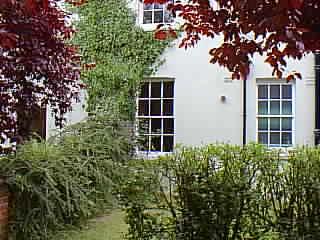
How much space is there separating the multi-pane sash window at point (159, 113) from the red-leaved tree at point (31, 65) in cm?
469

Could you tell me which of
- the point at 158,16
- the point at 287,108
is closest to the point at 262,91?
the point at 287,108

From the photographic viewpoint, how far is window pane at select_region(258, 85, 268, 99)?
1135cm

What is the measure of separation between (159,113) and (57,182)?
18.3 ft

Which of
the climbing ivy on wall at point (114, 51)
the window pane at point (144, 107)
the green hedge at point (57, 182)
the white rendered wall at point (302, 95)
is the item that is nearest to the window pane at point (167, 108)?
the window pane at point (144, 107)

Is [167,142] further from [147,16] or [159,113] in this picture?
[147,16]

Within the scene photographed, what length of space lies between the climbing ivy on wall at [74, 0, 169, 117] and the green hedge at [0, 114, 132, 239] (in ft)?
8.53

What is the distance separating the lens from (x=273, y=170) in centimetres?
468

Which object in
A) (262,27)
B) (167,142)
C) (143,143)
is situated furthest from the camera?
(167,142)

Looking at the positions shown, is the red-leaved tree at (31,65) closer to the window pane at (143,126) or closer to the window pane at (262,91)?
the window pane at (143,126)

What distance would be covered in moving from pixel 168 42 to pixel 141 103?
166 cm

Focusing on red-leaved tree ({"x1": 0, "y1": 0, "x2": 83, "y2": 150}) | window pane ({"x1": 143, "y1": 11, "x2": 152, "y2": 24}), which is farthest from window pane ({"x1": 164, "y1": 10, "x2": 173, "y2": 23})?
red-leaved tree ({"x1": 0, "y1": 0, "x2": 83, "y2": 150})

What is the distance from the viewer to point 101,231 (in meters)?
7.17

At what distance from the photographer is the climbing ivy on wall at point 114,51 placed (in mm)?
11531

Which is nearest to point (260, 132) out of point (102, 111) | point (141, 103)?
point (141, 103)
